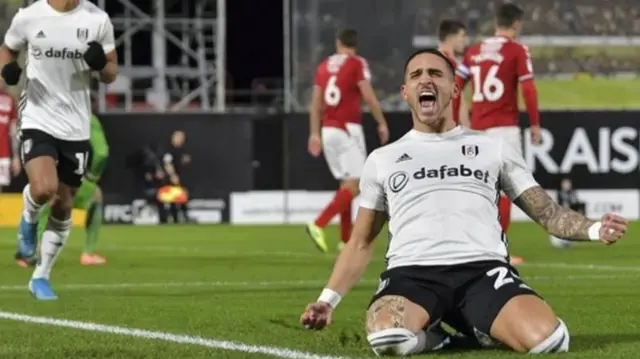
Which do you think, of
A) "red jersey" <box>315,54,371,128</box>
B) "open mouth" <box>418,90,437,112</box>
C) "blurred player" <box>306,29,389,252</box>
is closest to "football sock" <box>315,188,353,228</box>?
"blurred player" <box>306,29,389,252</box>

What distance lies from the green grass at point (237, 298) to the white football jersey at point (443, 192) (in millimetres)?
488

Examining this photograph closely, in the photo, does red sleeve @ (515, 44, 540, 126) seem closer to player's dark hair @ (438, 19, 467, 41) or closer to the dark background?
player's dark hair @ (438, 19, 467, 41)

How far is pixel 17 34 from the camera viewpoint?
10.9 meters

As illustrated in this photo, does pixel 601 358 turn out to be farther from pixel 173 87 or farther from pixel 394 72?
pixel 173 87

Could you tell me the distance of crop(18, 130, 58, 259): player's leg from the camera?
416 inches

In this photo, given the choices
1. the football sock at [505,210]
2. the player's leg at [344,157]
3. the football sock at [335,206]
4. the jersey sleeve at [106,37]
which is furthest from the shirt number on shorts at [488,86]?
the jersey sleeve at [106,37]

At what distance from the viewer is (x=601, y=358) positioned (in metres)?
6.81

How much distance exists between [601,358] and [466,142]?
1.17 metres

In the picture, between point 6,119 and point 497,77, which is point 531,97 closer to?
point 497,77

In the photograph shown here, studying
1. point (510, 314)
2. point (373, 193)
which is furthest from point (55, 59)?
point (510, 314)

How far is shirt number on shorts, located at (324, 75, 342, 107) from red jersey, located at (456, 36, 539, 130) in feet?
7.82

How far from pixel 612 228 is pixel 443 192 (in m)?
1.02

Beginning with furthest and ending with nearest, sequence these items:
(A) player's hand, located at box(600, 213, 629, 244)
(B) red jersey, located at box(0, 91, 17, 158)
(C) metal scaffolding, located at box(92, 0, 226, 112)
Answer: (C) metal scaffolding, located at box(92, 0, 226, 112) < (B) red jersey, located at box(0, 91, 17, 158) < (A) player's hand, located at box(600, 213, 629, 244)

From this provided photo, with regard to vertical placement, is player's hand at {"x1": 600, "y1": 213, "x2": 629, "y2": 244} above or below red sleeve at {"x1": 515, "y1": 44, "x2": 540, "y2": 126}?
above
